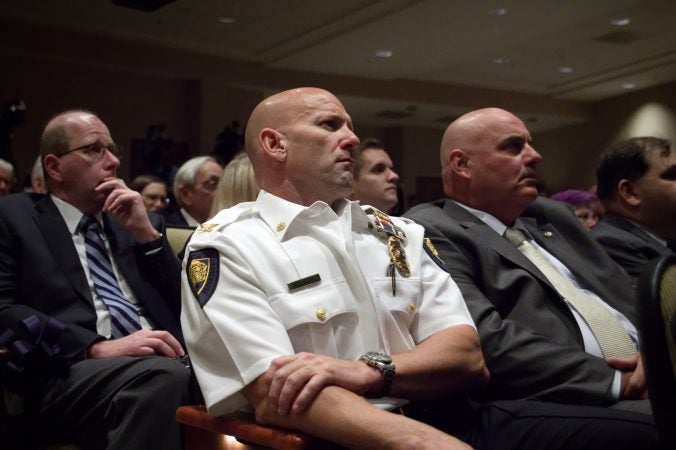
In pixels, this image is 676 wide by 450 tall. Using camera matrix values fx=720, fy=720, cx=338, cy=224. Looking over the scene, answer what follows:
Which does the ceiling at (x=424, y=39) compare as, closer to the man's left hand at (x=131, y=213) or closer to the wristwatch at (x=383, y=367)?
the man's left hand at (x=131, y=213)

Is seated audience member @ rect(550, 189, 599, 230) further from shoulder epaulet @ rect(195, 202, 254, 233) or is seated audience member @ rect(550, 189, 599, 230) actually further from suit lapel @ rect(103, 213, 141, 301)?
shoulder epaulet @ rect(195, 202, 254, 233)

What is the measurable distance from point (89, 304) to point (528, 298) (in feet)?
4.15

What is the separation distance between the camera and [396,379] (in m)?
1.44

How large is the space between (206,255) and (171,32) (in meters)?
7.21

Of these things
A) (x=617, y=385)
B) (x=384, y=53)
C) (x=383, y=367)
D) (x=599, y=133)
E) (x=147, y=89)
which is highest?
(x=384, y=53)

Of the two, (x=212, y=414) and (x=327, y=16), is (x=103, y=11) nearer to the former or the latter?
(x=327, y=16)

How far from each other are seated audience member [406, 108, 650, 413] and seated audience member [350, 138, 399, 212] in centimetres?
158

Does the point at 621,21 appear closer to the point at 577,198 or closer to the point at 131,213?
the point at 577,198

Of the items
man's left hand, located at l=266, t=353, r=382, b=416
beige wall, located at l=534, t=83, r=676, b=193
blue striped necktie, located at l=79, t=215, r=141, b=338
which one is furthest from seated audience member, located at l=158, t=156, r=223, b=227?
beige wall, located at l=534, t=83, r=676, b=193

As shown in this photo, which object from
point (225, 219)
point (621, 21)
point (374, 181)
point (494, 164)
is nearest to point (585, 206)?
point (374, 181)

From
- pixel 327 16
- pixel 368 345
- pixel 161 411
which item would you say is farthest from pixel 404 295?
pixel 327 16

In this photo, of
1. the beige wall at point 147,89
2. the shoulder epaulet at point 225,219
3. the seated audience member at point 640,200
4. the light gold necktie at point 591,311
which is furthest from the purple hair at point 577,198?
the beige wall at point 147,89

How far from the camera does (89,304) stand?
2.13 metres

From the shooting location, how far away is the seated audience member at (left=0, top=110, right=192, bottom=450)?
1.77 meters
